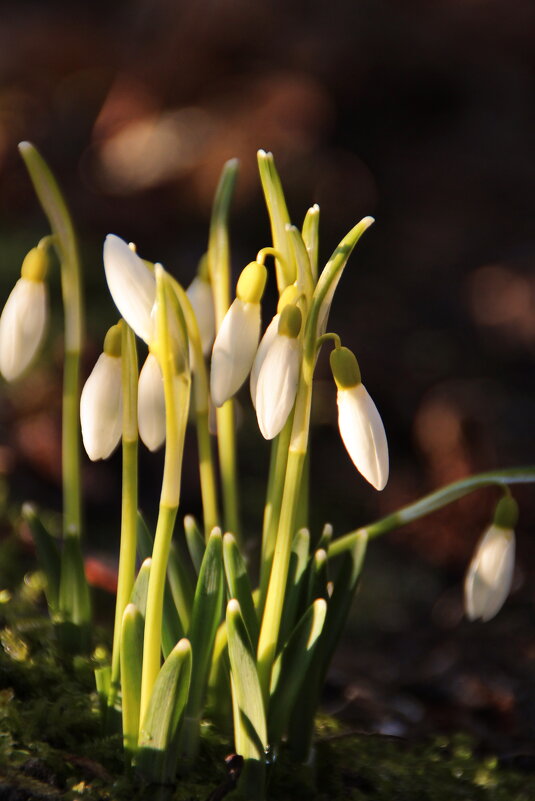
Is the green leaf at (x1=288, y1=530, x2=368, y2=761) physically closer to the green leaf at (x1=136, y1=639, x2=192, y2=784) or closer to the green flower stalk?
the green leaf at (x1=136, y1=639, x2=192, y2=784)

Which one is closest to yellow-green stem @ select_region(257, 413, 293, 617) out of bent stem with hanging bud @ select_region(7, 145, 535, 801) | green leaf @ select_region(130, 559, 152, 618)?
bent stem with hanging bud @ select_region(7, 145, 535, 801)

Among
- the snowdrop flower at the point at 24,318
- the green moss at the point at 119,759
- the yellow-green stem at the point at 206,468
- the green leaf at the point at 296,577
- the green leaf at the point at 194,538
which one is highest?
the snowdrop flower at the point at 24,318

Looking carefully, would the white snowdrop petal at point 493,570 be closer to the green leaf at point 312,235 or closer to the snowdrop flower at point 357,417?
the snowdrop flower at point 357,417

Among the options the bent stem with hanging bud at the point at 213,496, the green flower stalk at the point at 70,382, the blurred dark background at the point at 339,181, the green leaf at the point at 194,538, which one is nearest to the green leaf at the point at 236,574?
the bent stem with hanging bud at the point at 213,496

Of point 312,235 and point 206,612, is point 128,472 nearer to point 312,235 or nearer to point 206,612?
point 206,612

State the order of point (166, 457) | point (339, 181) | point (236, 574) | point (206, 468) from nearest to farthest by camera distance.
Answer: point (166, 457), point (236, 574), point (206, 468), point (339, 181)

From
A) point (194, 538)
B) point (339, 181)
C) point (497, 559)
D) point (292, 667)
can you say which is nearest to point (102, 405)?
point (194, 538)
